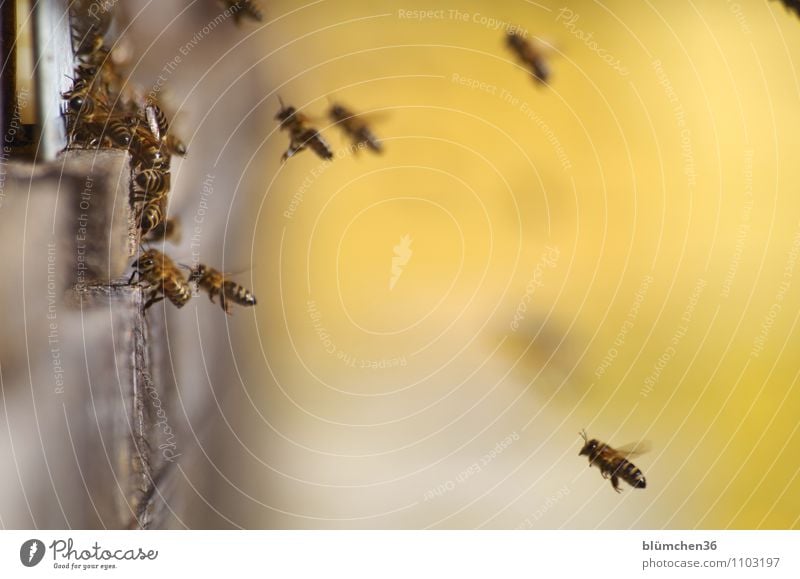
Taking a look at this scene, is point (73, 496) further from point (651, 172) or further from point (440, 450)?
point (651, 172)

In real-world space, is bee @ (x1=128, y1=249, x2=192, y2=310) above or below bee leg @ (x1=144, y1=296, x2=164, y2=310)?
above

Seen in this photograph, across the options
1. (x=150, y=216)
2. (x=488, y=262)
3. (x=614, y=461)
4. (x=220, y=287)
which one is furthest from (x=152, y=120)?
(x=614, y=461)

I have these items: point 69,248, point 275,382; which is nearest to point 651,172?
point 275,382

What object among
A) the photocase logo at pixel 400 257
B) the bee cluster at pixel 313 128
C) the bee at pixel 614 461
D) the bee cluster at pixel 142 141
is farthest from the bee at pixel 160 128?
the bee at pixel 614 461

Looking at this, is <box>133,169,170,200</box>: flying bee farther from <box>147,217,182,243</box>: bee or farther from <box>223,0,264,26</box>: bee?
<box>223,0,264,26</box>: bee

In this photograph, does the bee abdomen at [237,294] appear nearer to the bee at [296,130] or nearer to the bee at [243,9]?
the bee at [296,130]
